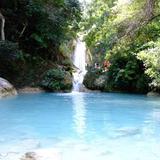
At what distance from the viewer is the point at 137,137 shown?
8.34 metres

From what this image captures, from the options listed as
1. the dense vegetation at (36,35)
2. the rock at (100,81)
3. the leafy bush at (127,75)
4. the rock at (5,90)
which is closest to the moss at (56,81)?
the dense vegetation at (36,35)

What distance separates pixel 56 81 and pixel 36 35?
3.37 metres

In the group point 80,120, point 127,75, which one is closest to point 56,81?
point 127,75

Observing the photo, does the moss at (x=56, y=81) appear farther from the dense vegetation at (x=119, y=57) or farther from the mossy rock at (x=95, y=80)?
the dense vegetation at (x=119, y=57)

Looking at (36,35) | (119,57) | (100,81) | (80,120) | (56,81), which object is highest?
(36,35)

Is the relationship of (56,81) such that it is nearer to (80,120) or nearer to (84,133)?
(80,120)

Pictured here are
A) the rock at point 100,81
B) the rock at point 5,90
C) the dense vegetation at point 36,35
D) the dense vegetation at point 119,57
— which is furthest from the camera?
the rock at point 100,81

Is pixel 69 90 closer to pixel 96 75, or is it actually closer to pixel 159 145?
pixel 96 75

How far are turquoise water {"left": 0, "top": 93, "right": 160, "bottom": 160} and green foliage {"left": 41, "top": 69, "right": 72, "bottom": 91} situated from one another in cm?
1009

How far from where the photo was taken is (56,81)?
79.0ft

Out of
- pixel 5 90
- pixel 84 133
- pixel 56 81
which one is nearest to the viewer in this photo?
pixel 84 133

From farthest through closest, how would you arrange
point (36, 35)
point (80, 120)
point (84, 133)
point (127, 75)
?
1. point (36, 35)
2. point (127, 75)
3. point (80, 120)
4. point (84, 133)

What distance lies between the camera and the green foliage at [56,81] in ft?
78.5

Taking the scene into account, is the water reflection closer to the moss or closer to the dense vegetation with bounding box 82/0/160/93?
the dense vegetation with bounding box 82/0/160/93
